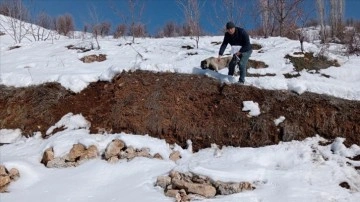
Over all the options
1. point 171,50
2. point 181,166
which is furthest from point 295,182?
point 171,50

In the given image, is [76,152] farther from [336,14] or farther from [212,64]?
[336,14]

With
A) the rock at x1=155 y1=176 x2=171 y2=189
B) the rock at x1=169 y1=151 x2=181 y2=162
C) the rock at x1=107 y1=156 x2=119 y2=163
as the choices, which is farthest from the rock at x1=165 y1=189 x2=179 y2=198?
the rock at x1=107 y1=156 x2=119 y2=163

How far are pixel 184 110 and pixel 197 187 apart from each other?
2395mm

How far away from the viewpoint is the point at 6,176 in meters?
6.36

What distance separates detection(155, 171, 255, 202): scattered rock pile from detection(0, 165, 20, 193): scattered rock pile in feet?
8.10

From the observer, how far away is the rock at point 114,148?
7031 mm

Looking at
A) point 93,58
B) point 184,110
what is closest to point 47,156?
point 184,110

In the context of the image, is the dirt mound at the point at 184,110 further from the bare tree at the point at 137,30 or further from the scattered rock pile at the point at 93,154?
the bare tree at the point at 137,30

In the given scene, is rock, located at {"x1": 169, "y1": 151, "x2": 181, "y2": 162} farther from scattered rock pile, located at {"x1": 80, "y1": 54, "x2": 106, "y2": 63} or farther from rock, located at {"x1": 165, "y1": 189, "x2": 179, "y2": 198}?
scattered rock pile, located at {"x1": 80, "y1": 54, "x2": 106, "y2": 63}

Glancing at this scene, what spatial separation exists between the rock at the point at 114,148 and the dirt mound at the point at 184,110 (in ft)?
1.94

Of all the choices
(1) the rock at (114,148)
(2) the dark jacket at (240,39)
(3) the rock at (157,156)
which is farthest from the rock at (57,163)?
(2) the dark jacket at (240,39)

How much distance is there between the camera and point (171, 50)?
1209cm

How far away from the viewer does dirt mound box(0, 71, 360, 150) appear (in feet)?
24.2

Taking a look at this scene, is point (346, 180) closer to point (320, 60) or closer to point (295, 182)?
point (295, 182)
